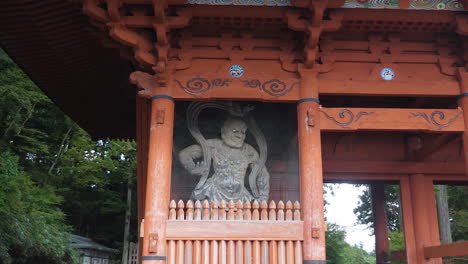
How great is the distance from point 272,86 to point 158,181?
5.27ft

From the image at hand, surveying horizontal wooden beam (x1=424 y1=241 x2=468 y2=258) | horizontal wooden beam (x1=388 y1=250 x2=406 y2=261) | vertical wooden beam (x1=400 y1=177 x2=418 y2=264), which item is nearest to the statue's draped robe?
horizontal wooden beam (x1=424 y1=241 x2=468 y2=258)

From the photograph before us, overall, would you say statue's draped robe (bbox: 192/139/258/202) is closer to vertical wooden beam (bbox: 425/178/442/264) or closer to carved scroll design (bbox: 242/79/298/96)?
carved scroll design (bbox: 242/79/298/96)

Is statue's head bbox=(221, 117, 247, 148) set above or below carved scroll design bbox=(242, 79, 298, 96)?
below

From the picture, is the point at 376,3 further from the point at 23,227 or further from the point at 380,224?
the point at 23,227

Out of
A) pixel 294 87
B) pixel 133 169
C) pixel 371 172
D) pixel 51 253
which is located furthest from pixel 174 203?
pixel 133 169

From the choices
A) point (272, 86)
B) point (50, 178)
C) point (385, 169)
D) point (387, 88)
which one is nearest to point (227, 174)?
point (272, 86)

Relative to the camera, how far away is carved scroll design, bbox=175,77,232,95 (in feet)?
15.7

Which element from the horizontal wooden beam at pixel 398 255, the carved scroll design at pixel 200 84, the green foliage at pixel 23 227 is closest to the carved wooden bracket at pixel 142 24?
the carved scroll design at pixel 200 84

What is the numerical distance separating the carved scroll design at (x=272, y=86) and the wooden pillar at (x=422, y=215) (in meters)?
3.36

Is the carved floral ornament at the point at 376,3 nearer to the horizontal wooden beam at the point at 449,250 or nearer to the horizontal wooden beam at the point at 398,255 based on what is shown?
the horizontal wooden beam at the point at 449,250

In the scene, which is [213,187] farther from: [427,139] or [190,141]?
[427,139]

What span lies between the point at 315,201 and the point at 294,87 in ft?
4.21

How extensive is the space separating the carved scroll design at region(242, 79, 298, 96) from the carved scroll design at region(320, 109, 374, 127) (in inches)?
19.1

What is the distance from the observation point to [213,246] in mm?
4281
